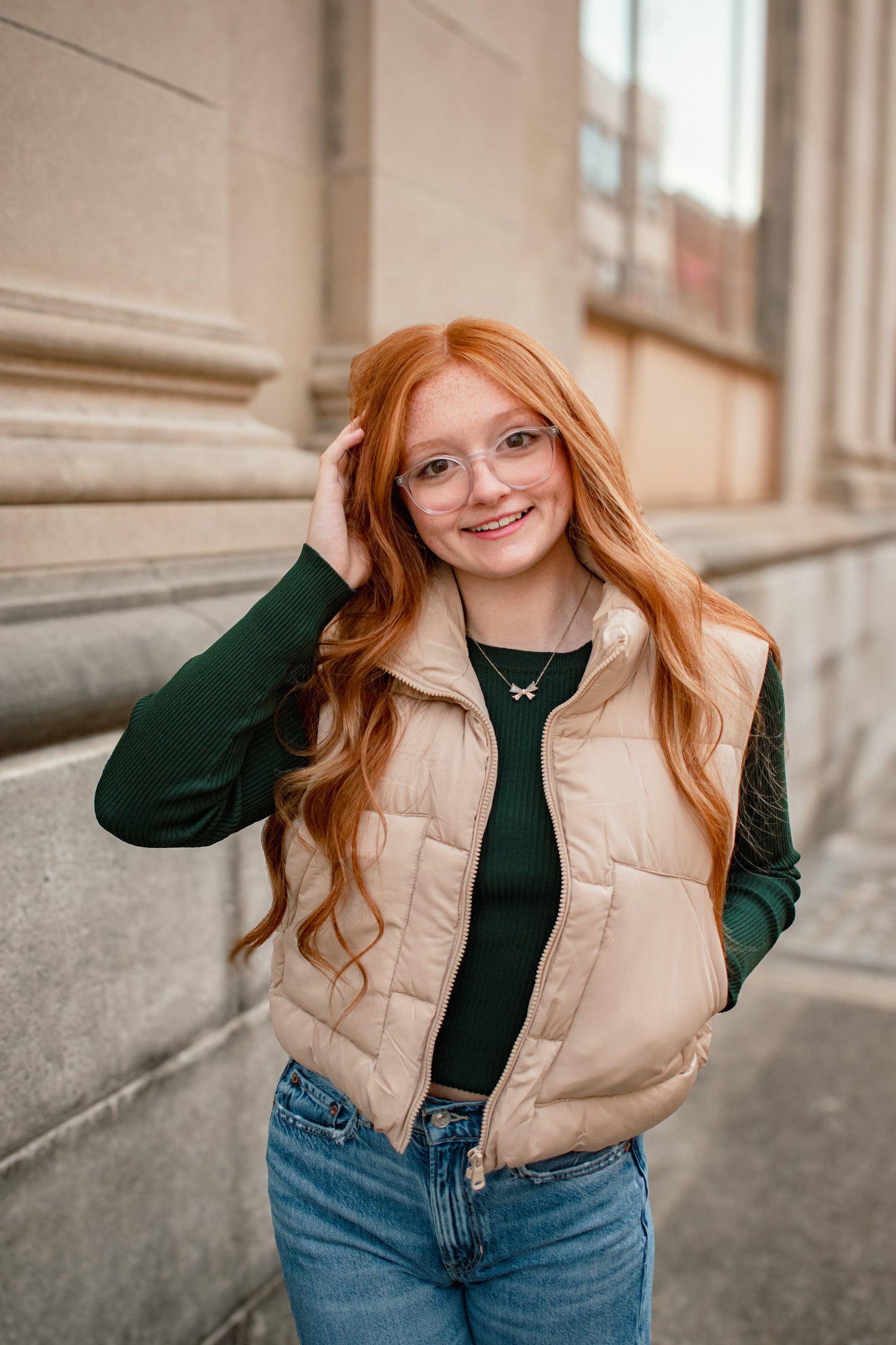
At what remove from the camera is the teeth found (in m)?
1.69

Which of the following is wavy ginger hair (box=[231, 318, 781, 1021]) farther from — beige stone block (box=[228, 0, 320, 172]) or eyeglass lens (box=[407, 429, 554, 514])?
beige stone block (box=[228, 0, 320, 172])

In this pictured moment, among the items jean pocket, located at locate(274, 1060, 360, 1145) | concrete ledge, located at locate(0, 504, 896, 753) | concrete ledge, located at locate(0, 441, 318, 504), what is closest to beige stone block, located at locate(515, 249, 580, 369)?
concrete ledge, located at locate(0, 441, 318, 504)

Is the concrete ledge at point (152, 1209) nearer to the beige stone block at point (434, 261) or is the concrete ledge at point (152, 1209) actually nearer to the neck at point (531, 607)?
the neck at point (531, 607)

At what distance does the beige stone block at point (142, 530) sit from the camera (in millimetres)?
2287

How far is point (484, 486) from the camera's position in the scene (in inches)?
65.1

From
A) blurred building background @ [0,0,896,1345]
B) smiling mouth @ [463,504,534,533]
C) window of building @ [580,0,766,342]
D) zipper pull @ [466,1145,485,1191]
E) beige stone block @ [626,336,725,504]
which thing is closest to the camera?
zipper pull @ [466,1145,485,1191]

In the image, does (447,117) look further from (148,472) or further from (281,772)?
(281,772)

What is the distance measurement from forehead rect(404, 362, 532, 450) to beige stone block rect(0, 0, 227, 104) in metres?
1.32

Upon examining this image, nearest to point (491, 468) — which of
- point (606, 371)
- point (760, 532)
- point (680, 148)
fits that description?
point (606, 371)

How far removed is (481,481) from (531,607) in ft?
0.78

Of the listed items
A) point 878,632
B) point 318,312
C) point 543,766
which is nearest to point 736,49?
point 878,632

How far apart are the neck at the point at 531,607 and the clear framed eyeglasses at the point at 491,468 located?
0.48ft

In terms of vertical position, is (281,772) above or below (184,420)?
below

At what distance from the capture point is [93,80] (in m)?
2.42
